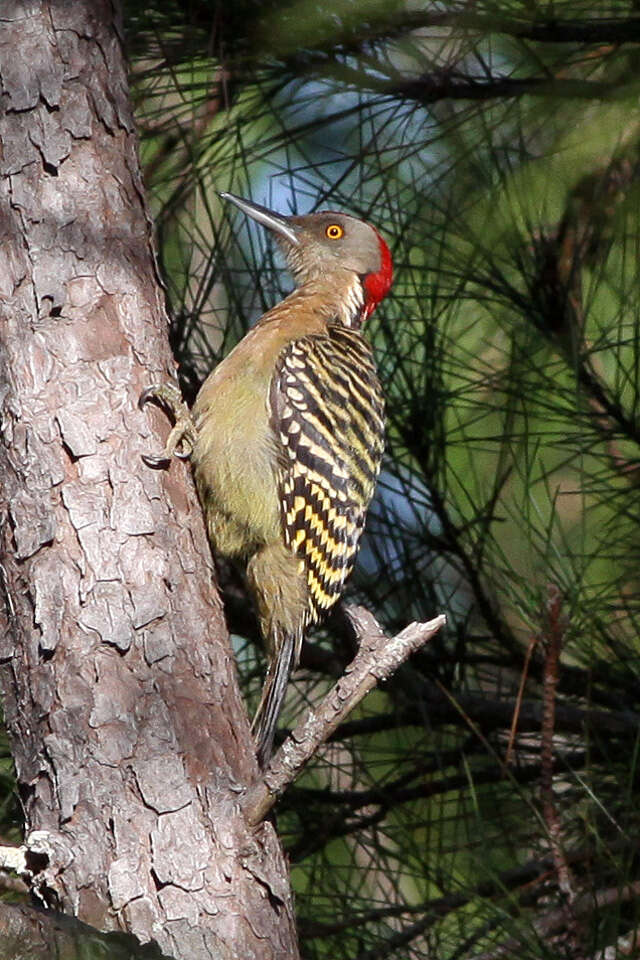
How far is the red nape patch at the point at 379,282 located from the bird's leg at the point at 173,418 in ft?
3.37

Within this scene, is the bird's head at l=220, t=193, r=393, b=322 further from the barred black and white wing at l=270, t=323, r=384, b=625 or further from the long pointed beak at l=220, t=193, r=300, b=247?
the barred black and white wing at l=270, t=323, r=384, b=625

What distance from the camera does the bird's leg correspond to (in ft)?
8.30

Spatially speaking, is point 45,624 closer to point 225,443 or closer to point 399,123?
point 225,443

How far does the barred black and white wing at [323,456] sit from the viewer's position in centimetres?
306

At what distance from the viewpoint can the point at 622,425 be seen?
311 centimetres

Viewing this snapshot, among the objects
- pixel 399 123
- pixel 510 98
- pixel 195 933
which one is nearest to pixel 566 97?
pixel 510 98

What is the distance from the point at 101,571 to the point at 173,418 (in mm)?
453

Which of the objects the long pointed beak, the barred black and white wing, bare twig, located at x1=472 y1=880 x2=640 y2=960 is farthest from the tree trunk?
the long pointed beak

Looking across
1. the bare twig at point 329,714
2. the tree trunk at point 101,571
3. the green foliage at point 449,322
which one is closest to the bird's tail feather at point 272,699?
the green foliage at point 449,322

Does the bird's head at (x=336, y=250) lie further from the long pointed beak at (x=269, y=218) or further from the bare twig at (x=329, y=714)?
the bare twig at (x=329, y=714)

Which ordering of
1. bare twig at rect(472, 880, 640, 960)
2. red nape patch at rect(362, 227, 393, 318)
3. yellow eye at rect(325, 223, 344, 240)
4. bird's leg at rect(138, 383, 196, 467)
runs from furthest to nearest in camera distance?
yellow eye at rect(325, 223, 344, 240) < red nape patch at rect(362, 227, 393, 318) < bird's leg at rect(138, 383, 196, 467) < bare twig at rect(472, 880, 640, 960)

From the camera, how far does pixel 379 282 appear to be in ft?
11.9

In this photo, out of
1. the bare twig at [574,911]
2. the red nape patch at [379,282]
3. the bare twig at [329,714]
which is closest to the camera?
the bare twig at [329,714]

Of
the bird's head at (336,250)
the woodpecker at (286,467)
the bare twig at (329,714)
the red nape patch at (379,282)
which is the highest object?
Result: the bird's head at (336,250)
